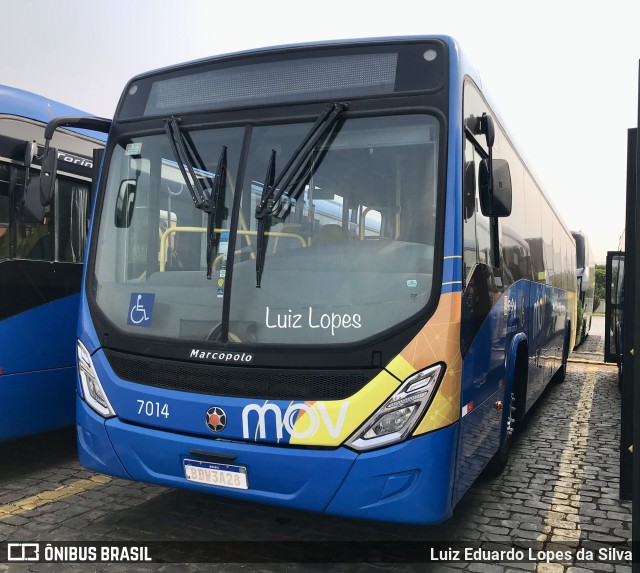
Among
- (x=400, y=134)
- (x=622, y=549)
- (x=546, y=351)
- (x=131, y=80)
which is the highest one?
(x=131, y=80)

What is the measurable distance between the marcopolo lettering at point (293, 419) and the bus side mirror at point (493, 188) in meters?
1.60

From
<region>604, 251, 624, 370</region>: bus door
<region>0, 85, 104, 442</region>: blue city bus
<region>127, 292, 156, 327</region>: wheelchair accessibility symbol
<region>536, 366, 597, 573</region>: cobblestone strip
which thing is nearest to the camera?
<region>127, 292, 156, 327</region>: wheelchair accessibility symbol

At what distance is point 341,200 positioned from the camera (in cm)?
395

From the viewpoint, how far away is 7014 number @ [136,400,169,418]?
402 cm

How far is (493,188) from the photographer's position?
4238 millimetres

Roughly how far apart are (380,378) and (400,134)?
1.42 meters

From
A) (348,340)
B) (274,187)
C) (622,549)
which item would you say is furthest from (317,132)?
(622,549)

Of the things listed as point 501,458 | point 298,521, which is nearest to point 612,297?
point 501,458

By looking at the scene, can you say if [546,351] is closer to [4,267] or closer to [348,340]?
[348,340]

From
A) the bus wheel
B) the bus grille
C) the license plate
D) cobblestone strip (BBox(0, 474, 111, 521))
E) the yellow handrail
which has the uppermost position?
the yellow handrail

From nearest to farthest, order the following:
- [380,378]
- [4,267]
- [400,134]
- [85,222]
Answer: [380,378] → [400,134] → [4,267] → [85,222]

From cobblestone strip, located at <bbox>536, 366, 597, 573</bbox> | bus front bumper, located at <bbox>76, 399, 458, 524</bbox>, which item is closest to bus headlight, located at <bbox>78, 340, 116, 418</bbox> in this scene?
bus front bumper, located at <bbox>76, 399, 458, 524</bbox>

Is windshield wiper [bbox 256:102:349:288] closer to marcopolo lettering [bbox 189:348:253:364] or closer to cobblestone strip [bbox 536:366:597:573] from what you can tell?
marcopolo lettering [bbox 189:348:253:364]

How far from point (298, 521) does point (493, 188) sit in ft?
8.58
